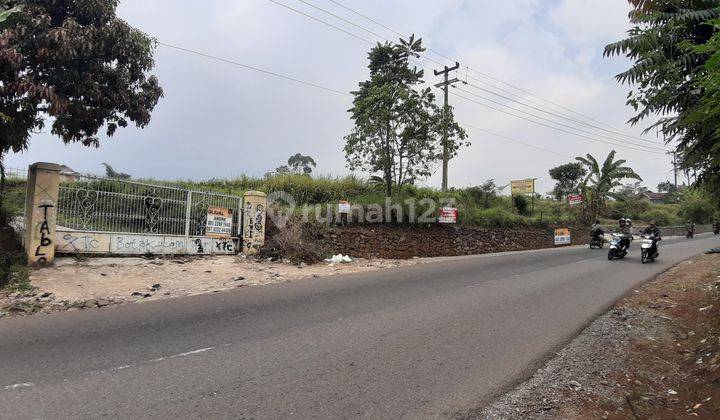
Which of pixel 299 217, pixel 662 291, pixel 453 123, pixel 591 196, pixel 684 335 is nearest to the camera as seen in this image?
pixel 684 335

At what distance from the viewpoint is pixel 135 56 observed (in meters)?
10.9

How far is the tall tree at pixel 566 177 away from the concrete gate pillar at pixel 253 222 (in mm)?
43615

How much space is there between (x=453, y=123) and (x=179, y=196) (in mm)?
11759

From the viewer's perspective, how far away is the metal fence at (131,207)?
1064cm

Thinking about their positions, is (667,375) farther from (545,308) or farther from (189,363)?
(189,363)

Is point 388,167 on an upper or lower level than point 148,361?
upper

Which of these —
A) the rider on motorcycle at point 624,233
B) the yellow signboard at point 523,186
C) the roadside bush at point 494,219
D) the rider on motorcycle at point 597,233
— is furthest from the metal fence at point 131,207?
the yellow signboard at point 523,186

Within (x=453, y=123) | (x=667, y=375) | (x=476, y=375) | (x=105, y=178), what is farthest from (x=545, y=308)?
(x=453, y=123)

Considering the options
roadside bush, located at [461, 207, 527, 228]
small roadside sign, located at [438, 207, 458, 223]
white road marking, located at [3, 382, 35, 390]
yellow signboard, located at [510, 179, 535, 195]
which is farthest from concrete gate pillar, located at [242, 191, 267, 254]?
yellow signboard, located at [510, 179, 535, 195]

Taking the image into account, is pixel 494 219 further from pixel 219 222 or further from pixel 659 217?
pixel 659 217

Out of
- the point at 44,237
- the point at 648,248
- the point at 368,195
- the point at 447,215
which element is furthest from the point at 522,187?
the point at 44,237

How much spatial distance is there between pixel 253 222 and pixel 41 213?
19.2 ft

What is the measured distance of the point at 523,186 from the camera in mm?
28859

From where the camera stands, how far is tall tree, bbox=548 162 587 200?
50.6m
